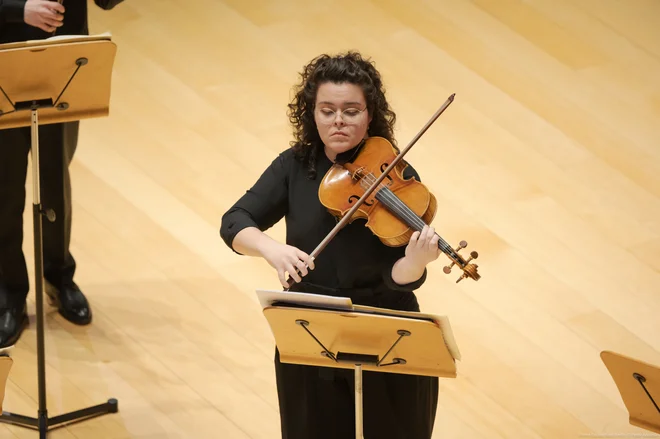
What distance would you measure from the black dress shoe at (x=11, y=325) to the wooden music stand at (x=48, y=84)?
0.50m

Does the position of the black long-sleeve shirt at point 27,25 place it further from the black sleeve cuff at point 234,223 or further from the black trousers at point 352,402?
the black trousers at point 352,402

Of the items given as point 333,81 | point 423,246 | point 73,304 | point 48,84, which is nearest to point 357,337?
point 423,246

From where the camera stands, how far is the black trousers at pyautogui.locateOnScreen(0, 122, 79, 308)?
3787 millimetres

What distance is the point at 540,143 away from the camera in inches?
191

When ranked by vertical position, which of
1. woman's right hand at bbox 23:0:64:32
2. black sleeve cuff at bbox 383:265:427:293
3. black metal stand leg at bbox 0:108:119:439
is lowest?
black metal stand leg at bbox 0:108:119:439

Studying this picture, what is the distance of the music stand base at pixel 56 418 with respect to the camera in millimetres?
3438

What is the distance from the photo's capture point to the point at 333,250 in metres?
2.69

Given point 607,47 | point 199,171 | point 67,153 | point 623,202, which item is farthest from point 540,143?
point 67,153

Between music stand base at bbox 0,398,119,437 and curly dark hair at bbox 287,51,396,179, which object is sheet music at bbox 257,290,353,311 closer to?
curly dark hair at bbox 287,51,396,179

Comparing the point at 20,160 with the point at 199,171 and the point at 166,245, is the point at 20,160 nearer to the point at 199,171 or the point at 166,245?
the point at 166,245

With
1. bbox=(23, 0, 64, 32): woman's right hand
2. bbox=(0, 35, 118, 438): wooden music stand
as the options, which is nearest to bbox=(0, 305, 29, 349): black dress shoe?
bbox=(0, 35, 118, 438): wooden music stand

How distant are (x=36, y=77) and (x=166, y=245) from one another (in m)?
1.39

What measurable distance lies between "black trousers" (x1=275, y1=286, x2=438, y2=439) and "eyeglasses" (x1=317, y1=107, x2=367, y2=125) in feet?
1.51

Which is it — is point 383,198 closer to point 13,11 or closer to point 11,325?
point 13,11
